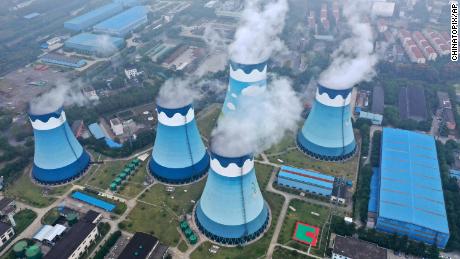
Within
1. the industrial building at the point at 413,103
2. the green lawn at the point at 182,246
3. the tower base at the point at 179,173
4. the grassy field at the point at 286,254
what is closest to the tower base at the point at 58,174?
the tower base at the point at 179,173

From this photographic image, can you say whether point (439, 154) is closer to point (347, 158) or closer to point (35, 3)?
point (347, 158)

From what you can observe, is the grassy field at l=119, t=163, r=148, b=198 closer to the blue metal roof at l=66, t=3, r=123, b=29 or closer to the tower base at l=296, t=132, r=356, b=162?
the tower base at l=296, t=132, r=356, b=162

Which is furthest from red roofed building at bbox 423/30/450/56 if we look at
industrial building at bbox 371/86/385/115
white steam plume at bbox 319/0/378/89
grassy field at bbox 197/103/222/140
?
grassy field at bbox 197/103/222/140

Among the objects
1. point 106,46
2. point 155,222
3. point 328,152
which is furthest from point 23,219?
point 106,46

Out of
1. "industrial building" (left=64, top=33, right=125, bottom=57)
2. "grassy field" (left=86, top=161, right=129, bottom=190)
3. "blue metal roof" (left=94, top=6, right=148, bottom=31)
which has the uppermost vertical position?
"blue metal roof" (left=94, top=6, right=148, bottom=31)

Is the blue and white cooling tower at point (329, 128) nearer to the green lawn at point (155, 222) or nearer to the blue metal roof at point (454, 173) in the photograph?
the blue metal roof at point (454, 173)

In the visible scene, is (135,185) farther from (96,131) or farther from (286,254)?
(286,254)
